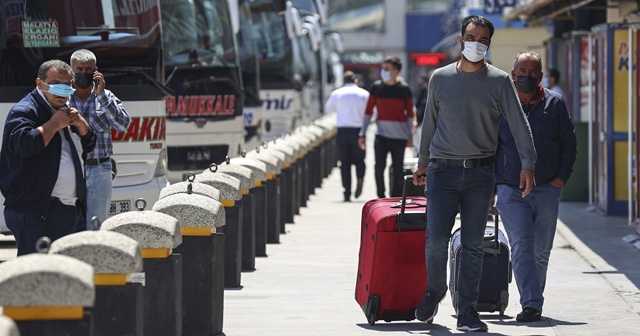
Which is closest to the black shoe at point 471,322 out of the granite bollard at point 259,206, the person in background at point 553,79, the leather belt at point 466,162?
the leather belt at point 466,162

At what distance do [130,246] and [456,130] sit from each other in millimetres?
2662

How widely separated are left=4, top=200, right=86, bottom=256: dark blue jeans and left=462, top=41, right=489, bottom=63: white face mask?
242 centimetres

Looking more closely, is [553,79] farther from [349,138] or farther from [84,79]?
[84,79]

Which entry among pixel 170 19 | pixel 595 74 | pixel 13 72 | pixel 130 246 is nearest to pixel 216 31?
pixel 170 19

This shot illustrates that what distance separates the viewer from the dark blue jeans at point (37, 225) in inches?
345

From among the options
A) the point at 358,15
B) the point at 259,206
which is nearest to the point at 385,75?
the point at 259,206

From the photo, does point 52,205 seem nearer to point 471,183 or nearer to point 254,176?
point 471,183

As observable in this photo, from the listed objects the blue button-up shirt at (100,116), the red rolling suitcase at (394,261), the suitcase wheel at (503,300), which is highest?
the blue button-up shirt at (100,116)

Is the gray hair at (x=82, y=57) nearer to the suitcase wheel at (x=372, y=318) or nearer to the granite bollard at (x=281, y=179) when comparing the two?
the suitcase wheel at (x=372, y=318)

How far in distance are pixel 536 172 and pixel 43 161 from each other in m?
2.92

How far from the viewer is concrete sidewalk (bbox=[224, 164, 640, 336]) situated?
365 inches

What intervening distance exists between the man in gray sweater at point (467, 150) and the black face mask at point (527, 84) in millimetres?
634

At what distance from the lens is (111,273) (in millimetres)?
6590

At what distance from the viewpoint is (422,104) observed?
78.0ft
